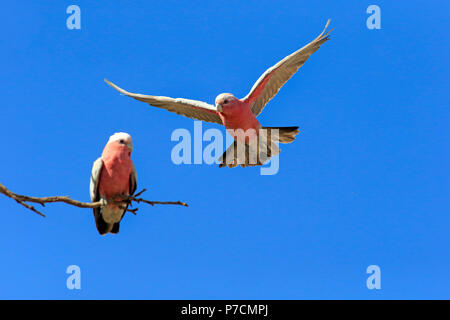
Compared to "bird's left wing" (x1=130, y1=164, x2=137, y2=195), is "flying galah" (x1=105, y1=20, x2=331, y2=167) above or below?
above

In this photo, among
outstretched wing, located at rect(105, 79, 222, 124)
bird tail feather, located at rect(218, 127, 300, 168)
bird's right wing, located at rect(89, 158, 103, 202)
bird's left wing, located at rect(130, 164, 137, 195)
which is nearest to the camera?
bird's right wing, located at rect(89, 158, 103, 202)

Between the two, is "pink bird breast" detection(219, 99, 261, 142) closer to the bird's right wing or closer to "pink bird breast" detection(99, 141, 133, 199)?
"pink bird breast" detection(99, 141, 133, 199)

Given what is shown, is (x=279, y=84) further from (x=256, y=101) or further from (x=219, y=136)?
(x=219, y=136)

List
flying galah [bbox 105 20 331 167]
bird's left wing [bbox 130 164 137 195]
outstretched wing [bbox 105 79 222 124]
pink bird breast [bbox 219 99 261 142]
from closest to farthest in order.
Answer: bird's left wing [bbox 130 164 137 195] → pink bird breast [bbox 219 99 261 142] → flying galah [bbox 105 20 331 167] → outstretched wing [bbox 105 79 222 124]

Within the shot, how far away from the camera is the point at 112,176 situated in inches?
331

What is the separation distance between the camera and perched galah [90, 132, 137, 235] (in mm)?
8430

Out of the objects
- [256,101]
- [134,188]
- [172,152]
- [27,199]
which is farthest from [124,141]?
[256,101]

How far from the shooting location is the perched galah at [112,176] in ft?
27.7

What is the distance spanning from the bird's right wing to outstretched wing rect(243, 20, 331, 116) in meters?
4.63

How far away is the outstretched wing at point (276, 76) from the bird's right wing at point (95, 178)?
182 inches

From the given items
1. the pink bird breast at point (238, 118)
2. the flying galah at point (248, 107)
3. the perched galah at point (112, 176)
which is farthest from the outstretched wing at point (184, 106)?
the perched galah at point (112, 176)

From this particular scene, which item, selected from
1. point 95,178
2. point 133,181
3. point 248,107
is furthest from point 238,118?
point 95,178

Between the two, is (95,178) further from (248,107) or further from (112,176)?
(248,107)

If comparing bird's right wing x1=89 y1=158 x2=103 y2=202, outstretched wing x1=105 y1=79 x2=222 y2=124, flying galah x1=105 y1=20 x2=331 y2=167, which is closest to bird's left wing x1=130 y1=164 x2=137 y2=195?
bird's right wing x1=89 y1=158 x2=103 y2=202
